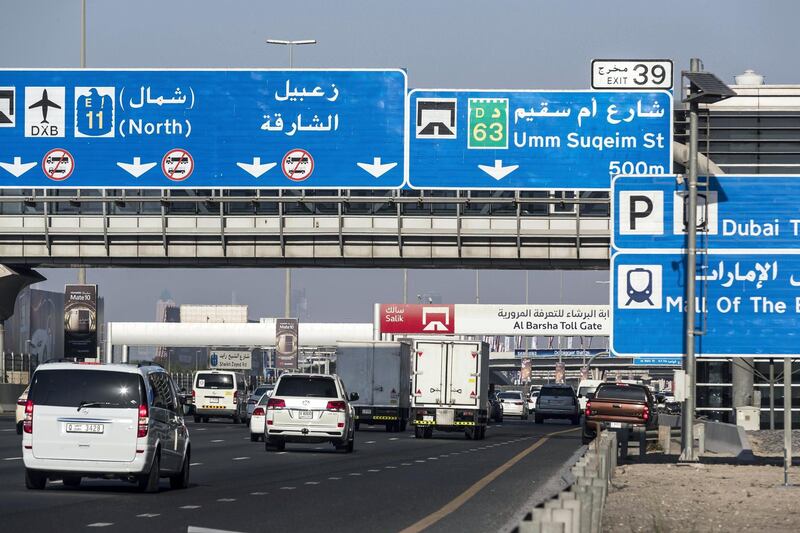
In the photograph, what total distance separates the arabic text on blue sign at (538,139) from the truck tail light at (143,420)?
19.3 metres

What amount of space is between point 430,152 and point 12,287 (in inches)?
684

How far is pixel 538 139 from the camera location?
38.8 metres

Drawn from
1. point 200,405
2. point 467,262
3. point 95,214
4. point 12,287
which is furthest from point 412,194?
point 200,405

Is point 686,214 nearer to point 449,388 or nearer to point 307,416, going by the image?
point 307,416

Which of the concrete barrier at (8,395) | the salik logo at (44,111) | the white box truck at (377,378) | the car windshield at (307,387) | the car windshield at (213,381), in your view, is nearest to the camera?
the car windshield at (307,387)

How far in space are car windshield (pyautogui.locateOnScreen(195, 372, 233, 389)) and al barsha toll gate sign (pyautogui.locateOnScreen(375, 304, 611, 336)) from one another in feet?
141

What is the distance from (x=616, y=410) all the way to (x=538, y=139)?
9.62m

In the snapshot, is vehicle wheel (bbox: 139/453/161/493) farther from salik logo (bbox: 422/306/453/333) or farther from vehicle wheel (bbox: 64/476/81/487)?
salik logo (bbox: 422/306/453/333)

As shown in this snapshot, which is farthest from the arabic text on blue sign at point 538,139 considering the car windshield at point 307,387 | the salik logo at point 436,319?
the salik logo at point 436,319

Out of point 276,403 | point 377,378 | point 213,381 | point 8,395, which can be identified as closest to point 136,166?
point 276,403

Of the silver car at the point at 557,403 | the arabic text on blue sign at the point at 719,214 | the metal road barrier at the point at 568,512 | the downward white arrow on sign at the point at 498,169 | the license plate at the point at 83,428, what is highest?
the downward white arrow on sign at the point at 498,169

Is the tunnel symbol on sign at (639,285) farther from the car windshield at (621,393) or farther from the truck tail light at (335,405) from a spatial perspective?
the car windshield at (621,393)

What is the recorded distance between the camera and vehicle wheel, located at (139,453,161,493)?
20406 mm

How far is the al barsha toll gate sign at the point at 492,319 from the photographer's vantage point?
103 meters
